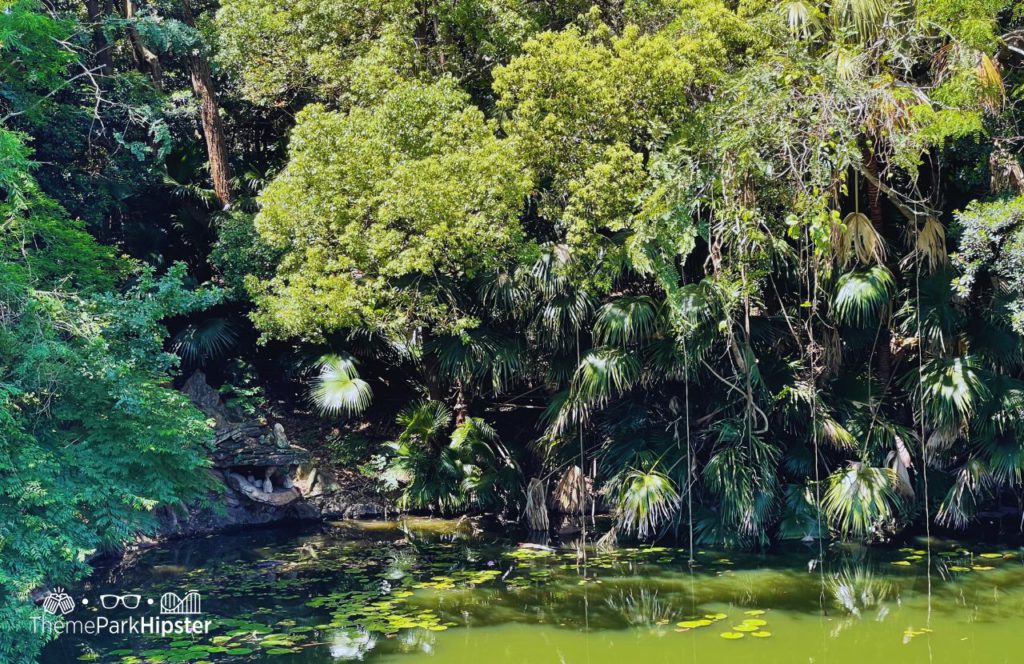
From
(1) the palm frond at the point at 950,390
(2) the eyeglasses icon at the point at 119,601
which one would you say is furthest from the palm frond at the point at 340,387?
(1) the palm frond at the point at 950,390

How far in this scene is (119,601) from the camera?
333 inches

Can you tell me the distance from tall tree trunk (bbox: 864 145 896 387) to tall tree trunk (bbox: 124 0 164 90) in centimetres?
1166

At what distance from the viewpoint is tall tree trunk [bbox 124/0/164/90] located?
48.4 feet

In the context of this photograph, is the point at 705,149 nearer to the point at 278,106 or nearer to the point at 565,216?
the point at 565,216

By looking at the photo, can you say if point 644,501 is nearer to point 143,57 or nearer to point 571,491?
point 571,491

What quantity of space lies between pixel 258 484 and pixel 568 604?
535 centimetres

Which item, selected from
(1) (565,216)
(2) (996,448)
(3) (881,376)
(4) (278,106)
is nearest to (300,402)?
(4) (278,106)

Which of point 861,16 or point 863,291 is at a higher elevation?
point 861,16

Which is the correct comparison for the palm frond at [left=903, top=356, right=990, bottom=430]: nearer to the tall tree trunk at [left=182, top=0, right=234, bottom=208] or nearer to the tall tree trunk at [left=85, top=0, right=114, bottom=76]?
the tall tree trunk at [left=182, top=0, right=234, bottom=208]

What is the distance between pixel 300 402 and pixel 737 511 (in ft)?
25.3

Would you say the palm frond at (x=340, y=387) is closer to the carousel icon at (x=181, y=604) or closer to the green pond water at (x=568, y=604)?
the green pond water at (x=568, y=604)

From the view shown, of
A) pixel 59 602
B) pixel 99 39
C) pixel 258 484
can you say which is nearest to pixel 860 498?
pixel 258 484

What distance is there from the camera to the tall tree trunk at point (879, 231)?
1022cm

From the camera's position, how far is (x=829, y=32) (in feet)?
34.3
